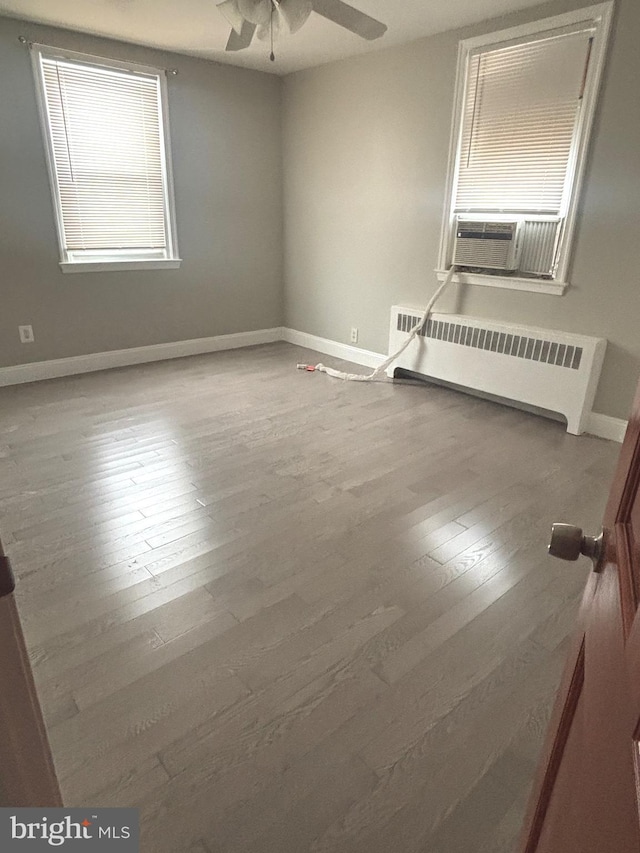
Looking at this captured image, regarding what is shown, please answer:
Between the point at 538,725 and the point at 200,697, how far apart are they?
0.92 m

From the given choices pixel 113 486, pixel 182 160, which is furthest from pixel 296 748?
pixel 182 160

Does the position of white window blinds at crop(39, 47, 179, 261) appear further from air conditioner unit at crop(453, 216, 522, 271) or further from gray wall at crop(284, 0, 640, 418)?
air conditioner unit at crop(453, 216, 522, 271)

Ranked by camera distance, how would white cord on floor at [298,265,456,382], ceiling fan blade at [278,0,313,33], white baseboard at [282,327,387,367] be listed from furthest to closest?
white baseboard at [282,327,387,367], white cord on floor at [298,265,456,382], ceiling fan blade at [278,0,313,33]

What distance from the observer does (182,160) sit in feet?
14.4

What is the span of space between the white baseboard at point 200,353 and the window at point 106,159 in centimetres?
→ 71

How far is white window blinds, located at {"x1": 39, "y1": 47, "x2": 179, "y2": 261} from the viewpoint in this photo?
3752mm

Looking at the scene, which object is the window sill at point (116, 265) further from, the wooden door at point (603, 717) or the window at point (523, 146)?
the wooden door at point (603, 717)

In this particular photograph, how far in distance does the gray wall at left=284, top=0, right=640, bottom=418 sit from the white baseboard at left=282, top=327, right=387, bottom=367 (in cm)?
8

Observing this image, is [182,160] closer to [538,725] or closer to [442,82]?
[442,82]

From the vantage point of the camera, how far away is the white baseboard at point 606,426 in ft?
10.4

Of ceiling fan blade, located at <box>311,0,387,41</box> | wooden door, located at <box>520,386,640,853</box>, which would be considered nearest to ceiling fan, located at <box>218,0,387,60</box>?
ceiling fan blade, located at <box>311,0,387,41</box>

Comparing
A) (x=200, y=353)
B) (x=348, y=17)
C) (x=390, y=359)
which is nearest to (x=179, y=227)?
(x=200, y=353)

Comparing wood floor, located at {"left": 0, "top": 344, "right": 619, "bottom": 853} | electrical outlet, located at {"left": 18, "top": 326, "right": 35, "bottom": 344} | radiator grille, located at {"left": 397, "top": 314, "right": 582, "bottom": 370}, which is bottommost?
wood floor, located at {"left": 0, "top": 344, "right": 619, "bottom": 853}

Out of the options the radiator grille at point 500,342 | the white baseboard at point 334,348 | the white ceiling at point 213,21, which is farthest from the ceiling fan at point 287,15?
the white baseboard at point 334,348
